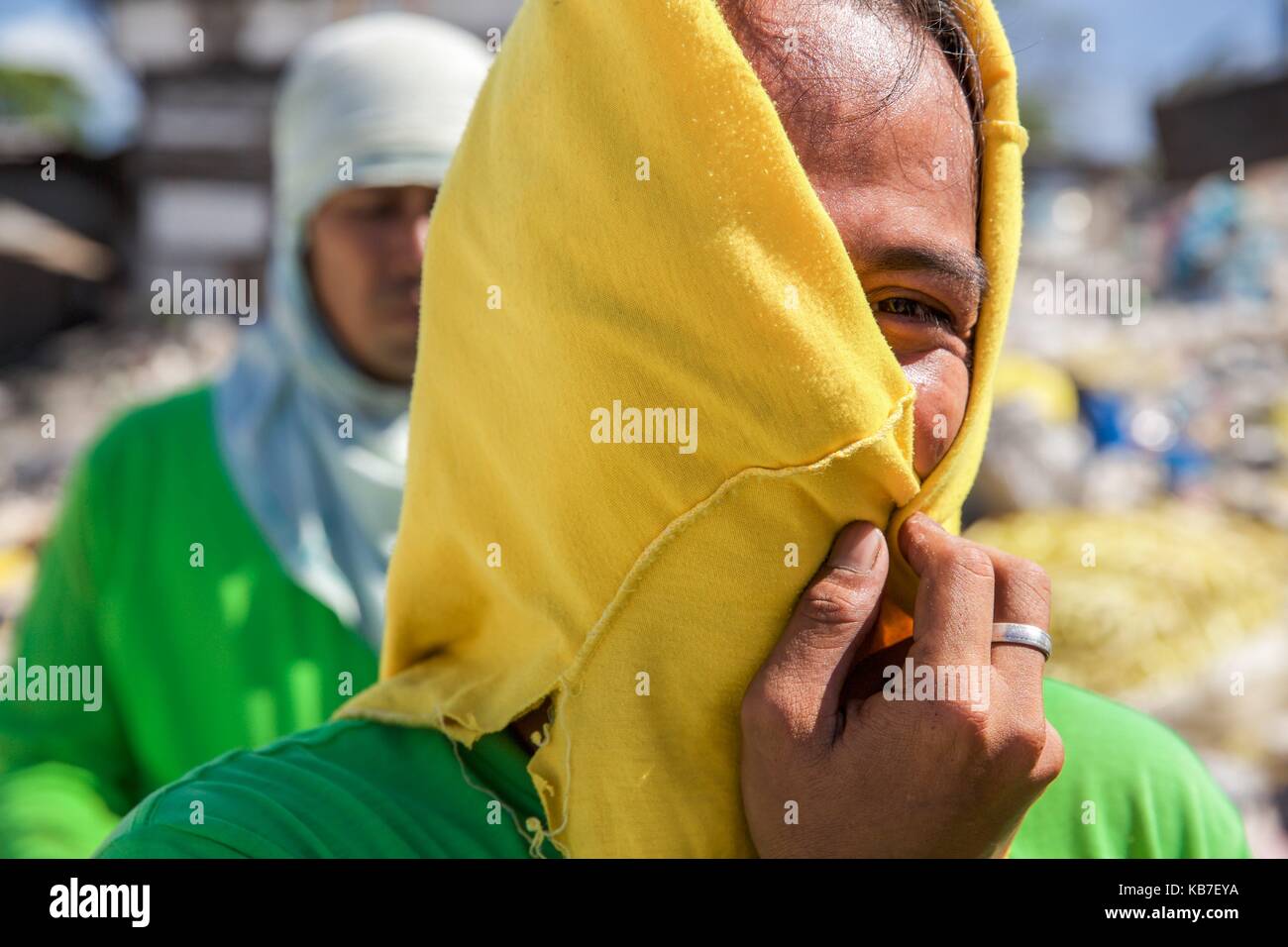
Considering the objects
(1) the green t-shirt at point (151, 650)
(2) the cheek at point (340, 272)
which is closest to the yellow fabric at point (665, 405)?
(1) the green t-shirt at point (151, 650)

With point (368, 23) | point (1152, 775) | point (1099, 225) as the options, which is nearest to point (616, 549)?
point (1152, 775)

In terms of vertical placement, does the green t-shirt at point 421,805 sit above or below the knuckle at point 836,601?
below

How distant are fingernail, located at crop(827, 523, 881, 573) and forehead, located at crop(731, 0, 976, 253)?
0.87ft

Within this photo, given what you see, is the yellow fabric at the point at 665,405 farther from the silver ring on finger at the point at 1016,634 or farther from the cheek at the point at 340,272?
the cheek at the point at 340,272

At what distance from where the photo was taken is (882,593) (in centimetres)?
117

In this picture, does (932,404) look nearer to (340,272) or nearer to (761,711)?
(761,711)

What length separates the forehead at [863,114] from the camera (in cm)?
116

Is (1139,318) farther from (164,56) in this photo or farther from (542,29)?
(542,29)

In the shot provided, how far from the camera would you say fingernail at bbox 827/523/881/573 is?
1.12m

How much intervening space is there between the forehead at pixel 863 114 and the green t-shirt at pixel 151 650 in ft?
5.52

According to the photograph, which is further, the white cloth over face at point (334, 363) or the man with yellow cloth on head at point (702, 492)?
the white cloth over face at point (334, 363)

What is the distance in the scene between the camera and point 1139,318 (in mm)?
9656

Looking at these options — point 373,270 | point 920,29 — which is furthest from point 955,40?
point 373,270
